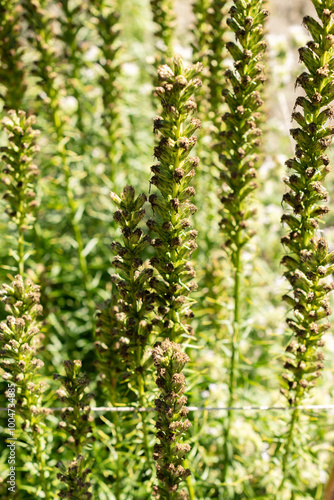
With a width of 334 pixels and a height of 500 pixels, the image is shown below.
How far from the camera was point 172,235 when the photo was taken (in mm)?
1903

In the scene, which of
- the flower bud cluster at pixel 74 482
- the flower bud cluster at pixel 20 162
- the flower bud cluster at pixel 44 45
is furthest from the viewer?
the flower bud cluster at pixel 44 45

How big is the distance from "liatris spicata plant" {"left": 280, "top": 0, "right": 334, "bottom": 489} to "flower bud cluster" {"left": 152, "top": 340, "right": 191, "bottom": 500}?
2.08ft

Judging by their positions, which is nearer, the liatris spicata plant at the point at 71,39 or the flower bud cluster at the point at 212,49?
the flower bud cluster at the point at 212,49

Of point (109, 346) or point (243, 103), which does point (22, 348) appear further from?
point (243, 103)

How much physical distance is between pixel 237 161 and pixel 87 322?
2161 mm

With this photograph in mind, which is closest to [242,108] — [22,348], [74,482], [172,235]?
[172,235]

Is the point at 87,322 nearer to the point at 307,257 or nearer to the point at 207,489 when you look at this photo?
the point at 207,489

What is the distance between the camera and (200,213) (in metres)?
3.96

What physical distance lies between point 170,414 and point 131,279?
1.74 feet

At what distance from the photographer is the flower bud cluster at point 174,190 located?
1799mm

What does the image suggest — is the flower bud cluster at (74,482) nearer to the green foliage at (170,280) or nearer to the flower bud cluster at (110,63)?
the green foliage at (170,280)

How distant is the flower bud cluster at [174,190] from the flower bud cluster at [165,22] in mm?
1519

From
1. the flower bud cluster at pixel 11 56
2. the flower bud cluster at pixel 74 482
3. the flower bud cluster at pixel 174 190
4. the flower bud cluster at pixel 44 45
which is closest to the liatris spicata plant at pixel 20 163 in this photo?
the flower bud cluster at pixel 11 56

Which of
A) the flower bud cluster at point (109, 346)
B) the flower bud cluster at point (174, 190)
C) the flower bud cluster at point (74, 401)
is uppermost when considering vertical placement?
the flower bud cluster at point (174, 190)
